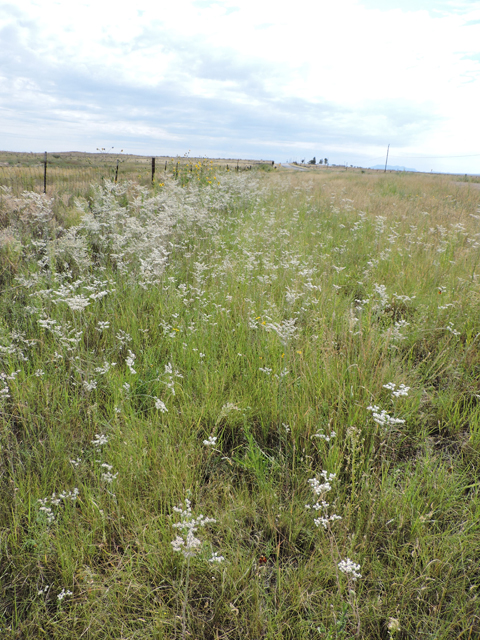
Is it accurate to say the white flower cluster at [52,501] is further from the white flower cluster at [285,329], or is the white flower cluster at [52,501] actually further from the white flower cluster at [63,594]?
the white flower cluster at [285,329]

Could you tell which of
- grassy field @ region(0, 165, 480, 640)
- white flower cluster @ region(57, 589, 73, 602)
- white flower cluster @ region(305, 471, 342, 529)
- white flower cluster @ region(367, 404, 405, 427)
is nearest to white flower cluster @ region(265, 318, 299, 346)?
grassy field @ region(0, 165, 480, 640)

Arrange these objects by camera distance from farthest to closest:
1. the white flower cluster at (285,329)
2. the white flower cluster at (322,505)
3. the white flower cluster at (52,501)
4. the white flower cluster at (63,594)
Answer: the white flower cluster at (285,329) → the white flower cluster at (52,501) → the white flower cluster at (322,505) → the white flower cluster at (63,594)

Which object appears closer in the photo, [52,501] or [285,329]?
[52,501]

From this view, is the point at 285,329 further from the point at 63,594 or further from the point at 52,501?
the point at 63,594

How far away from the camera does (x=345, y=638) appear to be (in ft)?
4.41

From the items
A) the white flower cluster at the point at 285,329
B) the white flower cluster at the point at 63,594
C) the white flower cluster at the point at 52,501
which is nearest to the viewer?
the white flower cluster at the point at 63,594

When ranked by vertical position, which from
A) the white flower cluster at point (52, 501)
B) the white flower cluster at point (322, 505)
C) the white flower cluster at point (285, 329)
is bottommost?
the white flower cluster at point (52, 501)

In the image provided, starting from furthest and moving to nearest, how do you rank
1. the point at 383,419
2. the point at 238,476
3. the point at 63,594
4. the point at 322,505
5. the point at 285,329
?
the point at 285,329 → the point at 238,476 → the point at 383,419 → the point at 322,505 → the point at 63,594

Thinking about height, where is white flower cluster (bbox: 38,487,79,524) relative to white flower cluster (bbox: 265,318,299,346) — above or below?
below

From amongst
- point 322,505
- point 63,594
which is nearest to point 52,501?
point 63,594

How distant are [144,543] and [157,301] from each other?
259 cm

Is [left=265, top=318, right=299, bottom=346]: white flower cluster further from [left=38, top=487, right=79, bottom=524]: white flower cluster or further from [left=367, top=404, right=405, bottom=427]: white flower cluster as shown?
[left=38, top=487, right=79, bottom=524]: white flower cluster

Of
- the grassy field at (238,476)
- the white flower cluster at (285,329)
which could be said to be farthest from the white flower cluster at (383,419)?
the white flower cluster at (285,329)

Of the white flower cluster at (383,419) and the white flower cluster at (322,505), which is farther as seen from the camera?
the white flower cluster at (383,419)
